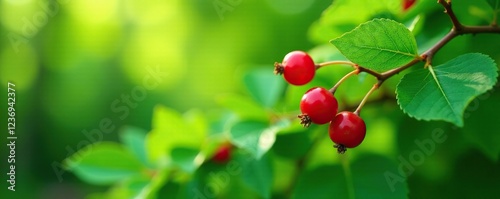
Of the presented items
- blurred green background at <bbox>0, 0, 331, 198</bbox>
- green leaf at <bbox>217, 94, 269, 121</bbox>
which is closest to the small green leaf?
green leaf at <bbox>217, 94, 269, 121</bbox>

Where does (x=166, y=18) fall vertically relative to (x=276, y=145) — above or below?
above

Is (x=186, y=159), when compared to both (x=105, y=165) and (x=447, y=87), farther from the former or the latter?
(x=447, y=87)

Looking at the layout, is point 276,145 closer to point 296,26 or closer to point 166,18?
point 296,26

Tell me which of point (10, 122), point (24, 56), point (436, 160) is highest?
point (24, 56)

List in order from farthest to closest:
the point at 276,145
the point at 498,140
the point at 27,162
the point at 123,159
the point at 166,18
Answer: the point at 27,162 → the point at 166,18 → the point at 123,159 → the point at 276,145 → the point at 498,140

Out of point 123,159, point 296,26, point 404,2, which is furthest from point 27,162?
point 404,2

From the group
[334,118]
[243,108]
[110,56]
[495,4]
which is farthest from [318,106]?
[110,56]
